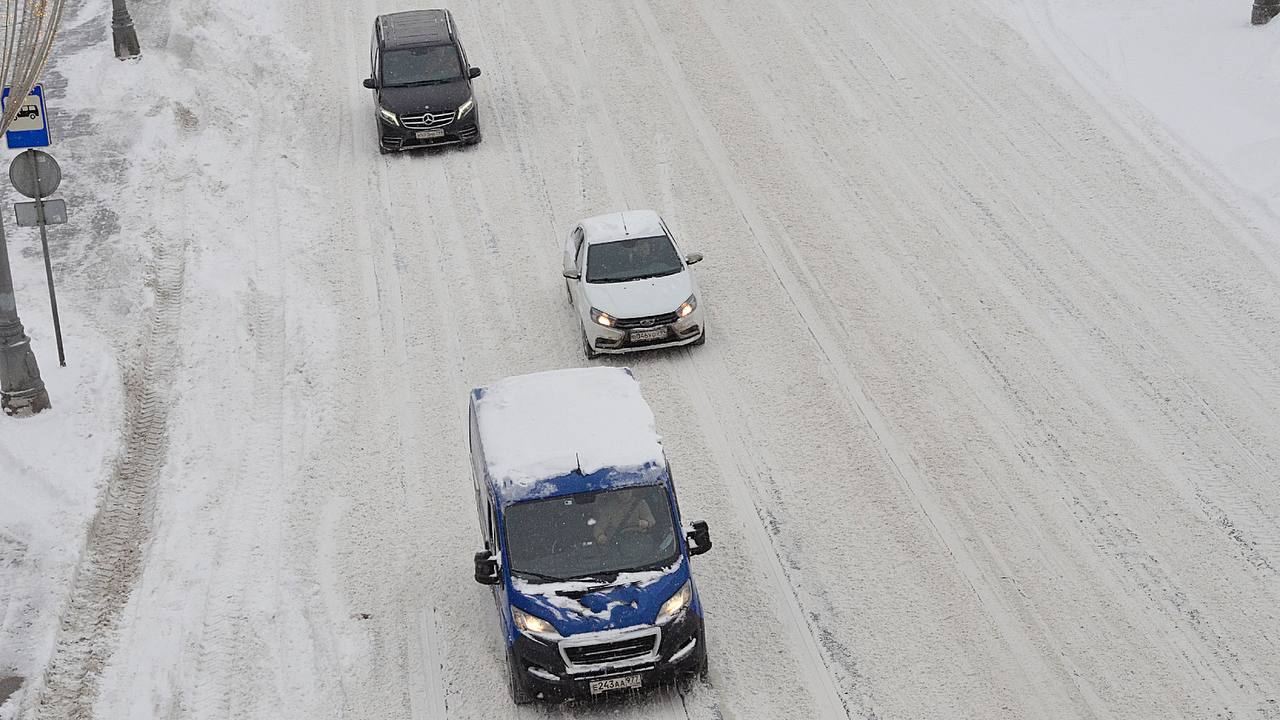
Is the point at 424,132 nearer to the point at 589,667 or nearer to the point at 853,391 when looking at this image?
the point at 853,391

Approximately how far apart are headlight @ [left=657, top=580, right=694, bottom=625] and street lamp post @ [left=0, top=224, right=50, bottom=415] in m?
7.53

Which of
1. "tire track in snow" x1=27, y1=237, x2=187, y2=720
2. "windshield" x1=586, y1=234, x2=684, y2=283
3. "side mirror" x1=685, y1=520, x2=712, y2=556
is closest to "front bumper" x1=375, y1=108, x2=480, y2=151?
"tire track in snow" x1=27, y1=237, x2=187, y2=720

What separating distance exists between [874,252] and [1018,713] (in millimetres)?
9228

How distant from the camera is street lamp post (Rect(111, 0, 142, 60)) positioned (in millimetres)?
23531

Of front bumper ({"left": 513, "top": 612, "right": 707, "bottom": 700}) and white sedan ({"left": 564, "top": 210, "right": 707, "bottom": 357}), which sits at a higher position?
front bumper ({"left": 513, "top": 612, "right": 707, "bottom": 700})

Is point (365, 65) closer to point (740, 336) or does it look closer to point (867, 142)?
point (867, 142)

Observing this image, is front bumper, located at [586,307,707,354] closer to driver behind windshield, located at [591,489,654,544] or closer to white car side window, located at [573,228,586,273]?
white car side window, located at [573,228,586,273]

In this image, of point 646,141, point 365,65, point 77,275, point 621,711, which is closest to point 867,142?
point 646,141

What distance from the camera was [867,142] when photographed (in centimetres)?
2334

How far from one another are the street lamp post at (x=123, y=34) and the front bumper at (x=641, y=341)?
1098 centimetres

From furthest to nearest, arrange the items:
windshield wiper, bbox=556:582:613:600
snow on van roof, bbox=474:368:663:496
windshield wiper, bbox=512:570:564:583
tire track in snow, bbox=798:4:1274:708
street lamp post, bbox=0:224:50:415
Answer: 1. street lamp post, bbox=0:224:50:415
2. tire track in snow, bbox=798:4:1274:708
3. snow on van roof, bbox=474:368:663:496
4. windshield wiper, bbox=512:570:564:583
5. windshield wiper, bbox=556:582:613:600

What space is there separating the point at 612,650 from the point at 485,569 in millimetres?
1238

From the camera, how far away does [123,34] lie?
77.5ft

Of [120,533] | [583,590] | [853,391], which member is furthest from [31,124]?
[853,391]
